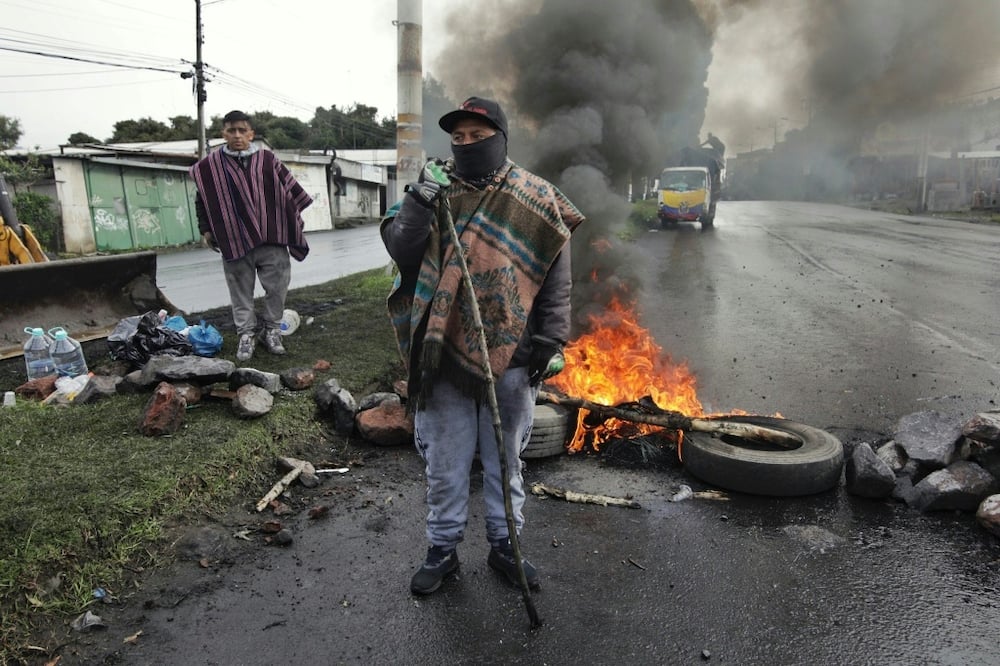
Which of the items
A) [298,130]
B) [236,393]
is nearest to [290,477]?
[236,393]

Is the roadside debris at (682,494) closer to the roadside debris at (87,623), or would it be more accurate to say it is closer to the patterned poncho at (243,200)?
the roadside debris at (87,623)

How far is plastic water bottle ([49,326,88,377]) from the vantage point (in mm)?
5242

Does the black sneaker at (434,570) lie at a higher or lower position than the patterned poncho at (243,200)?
lower

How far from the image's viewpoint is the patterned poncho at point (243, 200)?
5652 mm

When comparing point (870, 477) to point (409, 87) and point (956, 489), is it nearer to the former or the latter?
point (956, 489)

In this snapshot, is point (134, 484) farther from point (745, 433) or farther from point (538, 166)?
point (538, 166)

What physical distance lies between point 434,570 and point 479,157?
186 centimetres

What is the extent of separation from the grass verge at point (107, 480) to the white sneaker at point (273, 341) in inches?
11.8

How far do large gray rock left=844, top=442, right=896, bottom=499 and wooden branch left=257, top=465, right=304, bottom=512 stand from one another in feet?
11.2

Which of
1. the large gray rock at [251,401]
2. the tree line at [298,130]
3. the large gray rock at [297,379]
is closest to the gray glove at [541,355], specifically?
the large gray rock at [251,401]

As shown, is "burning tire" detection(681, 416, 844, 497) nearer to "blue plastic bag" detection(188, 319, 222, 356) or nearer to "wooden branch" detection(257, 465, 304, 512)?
"wooden branch" detection(257, 465, 304, 512)

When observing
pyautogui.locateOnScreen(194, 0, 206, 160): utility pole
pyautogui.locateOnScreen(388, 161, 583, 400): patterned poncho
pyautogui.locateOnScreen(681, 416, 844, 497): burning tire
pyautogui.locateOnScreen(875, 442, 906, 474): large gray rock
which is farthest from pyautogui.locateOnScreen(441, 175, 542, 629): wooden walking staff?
pyautogui.locateOnScreen(194, 0, 206, 160): utility pole

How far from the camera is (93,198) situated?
19.9 metres

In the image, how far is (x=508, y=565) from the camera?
2.96 meters
